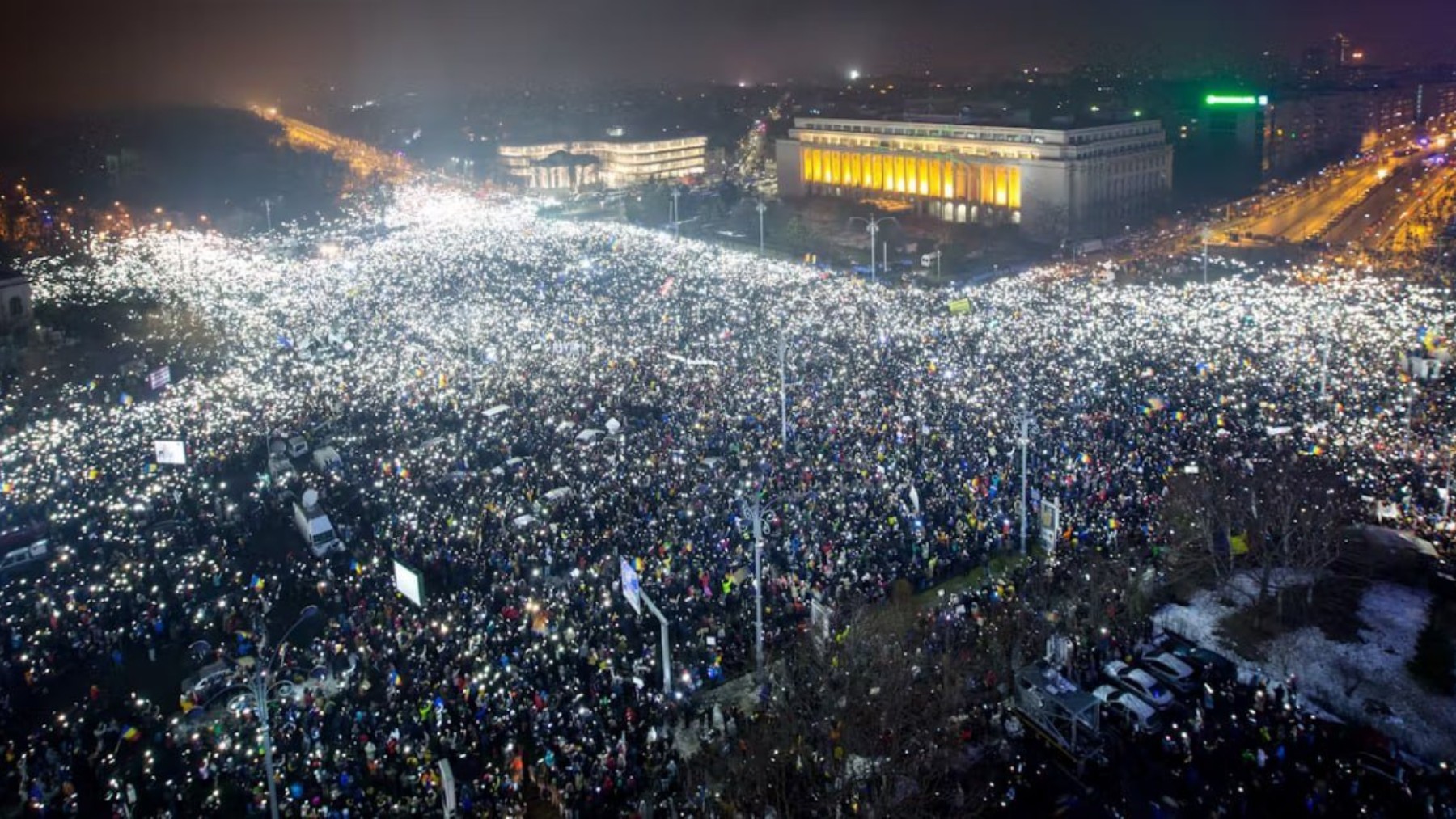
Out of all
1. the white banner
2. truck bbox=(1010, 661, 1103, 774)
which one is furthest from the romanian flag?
the white banner

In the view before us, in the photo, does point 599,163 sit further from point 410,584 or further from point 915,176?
point 410,584

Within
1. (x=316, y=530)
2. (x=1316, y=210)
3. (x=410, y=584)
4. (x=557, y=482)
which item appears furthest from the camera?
(x=1316, y=210)

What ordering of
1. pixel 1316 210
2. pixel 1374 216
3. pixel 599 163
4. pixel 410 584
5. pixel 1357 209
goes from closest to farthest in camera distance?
pixel 410 584 → pixel 1374 216 → pixel 1357 209 → pixel 1316 210 → pixel 599 163

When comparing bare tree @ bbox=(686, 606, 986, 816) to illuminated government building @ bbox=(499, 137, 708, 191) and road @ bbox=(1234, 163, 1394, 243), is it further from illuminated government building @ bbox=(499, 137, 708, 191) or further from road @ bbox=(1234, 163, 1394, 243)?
illuminated government building @ bbox=(499, 137, 708, 191)

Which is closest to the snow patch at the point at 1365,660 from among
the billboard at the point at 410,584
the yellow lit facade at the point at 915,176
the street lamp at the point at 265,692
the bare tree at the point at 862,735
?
the bare tree at the point at 862,735

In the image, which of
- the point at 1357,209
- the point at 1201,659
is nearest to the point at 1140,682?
the point at 1201,659

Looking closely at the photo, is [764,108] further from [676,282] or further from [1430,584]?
[1430,584]

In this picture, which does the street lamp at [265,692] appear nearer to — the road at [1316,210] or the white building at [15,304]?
the white building at [15,304]
